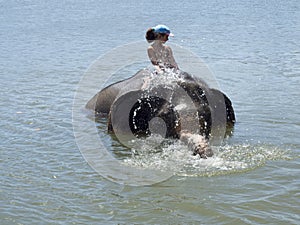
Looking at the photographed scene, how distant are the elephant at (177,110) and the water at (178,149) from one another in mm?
254

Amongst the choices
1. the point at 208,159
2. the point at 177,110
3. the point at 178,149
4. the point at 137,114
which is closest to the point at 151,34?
the point at 137,114

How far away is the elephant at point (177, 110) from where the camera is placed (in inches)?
295

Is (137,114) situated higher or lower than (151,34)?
→ lower

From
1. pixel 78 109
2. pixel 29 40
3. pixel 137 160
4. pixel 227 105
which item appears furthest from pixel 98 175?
pixel 29 40

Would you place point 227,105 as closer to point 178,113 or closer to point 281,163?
point 178,113

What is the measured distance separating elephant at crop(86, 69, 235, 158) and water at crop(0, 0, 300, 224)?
0.25 metres

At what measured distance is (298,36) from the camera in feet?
56.1

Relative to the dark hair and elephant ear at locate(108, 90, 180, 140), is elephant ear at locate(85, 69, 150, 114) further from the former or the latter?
the dark hair

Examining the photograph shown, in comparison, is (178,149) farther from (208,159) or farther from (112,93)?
(112,93)

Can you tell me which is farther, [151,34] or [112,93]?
[112,93]

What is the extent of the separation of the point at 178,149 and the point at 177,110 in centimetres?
56

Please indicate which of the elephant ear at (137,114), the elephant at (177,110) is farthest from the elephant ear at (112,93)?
the elephant ear at (137,114)

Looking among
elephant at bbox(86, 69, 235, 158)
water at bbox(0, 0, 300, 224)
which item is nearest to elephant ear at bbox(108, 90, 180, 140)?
elephant at bbox(86, 69, 235, 158)

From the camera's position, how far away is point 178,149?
7.34 m
